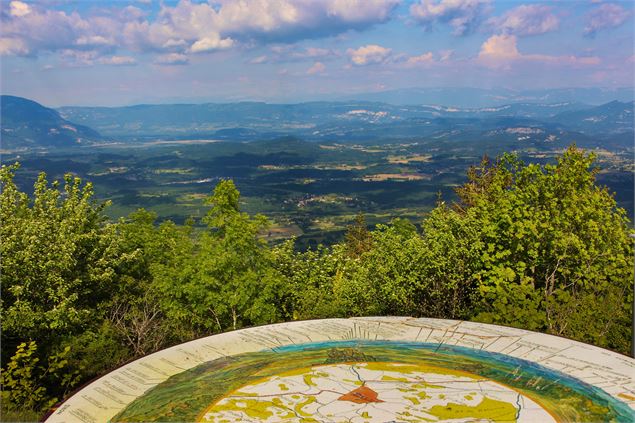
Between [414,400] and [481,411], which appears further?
[414,400]

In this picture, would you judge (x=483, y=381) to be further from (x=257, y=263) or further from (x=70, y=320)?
(x=70, y=320)

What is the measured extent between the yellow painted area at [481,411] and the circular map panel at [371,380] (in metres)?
0.02

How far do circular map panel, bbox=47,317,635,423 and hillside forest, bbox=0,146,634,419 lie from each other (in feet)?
11.3

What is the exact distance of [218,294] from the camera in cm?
1858

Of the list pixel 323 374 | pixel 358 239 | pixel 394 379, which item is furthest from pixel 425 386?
pixel 358 239

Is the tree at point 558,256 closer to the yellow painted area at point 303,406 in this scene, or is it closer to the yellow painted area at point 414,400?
the yellow painted area at point 414,400

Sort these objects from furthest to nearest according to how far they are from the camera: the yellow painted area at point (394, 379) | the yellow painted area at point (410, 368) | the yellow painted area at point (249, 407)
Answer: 1. the yellow painted area at point (410, 368)
2. the yellow painted area at point (394, 379)
3. the yellow painted area at point (249, 407)

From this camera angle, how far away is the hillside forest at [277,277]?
642 inches

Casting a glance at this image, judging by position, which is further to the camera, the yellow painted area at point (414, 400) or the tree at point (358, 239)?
the tree at point (358, 239)

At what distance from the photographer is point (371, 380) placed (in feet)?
37.7

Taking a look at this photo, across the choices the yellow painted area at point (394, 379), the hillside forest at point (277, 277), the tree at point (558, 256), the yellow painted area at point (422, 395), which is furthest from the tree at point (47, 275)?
the tree at point (558, 256)

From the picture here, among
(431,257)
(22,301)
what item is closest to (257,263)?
(431,257)

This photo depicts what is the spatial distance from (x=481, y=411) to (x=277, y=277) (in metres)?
11.5

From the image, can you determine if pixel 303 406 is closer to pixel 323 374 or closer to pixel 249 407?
pixel 249 407
